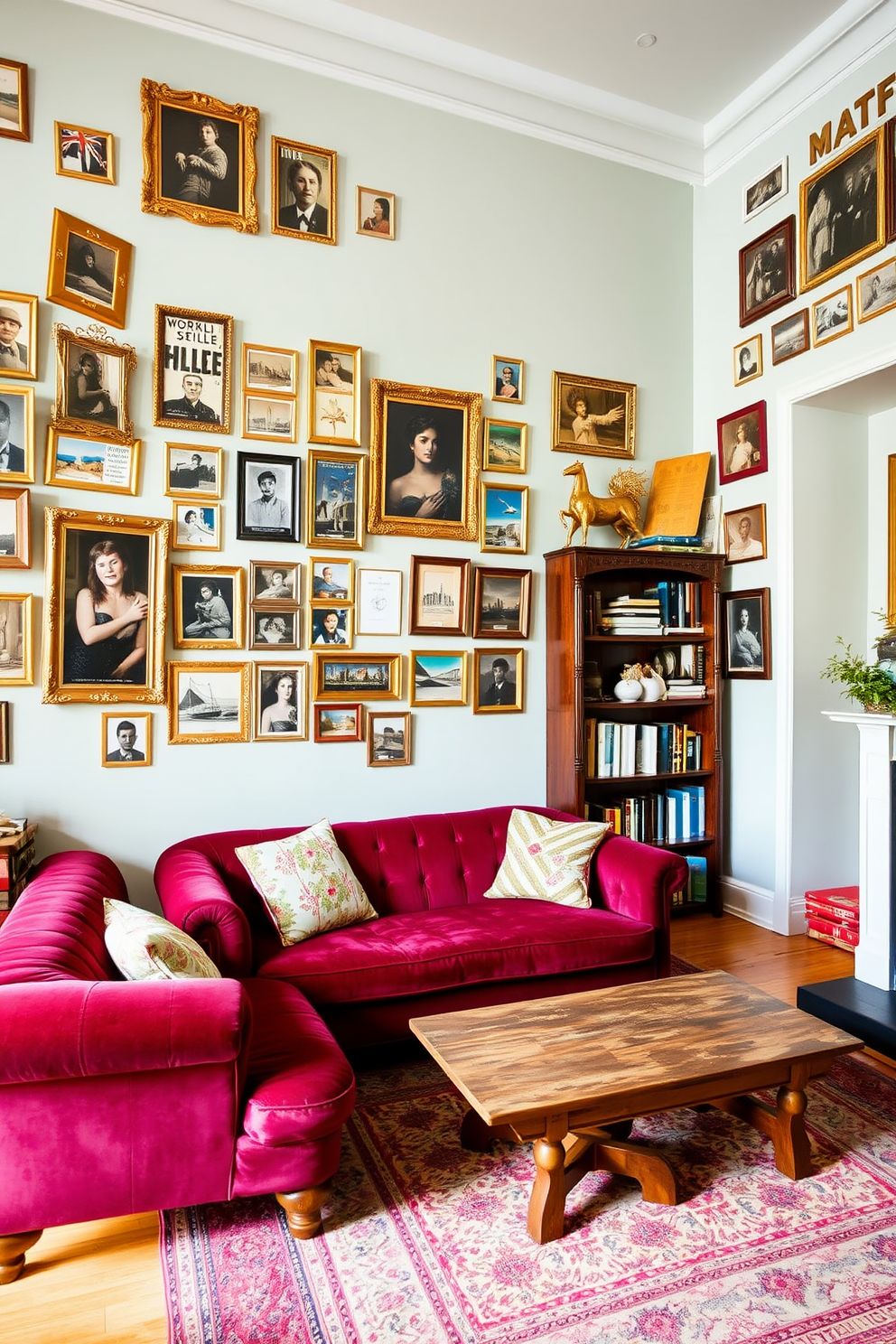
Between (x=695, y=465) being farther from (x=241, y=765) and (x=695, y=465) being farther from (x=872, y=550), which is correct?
(x=241, y=765)

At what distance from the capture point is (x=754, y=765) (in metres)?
4.91

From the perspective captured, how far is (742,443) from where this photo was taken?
4.93m

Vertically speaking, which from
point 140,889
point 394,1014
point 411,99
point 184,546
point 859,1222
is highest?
point 411,99

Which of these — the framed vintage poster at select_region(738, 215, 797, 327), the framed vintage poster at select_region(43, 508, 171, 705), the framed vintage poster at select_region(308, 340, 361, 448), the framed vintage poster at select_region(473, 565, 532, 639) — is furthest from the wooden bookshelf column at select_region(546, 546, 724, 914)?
the framed vintage poster at select_region(43, 508, 171, 705)

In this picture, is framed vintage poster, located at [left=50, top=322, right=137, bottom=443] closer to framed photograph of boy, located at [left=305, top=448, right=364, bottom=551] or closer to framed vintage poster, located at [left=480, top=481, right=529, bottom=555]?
framed photograph of boy, located at [left=305, top=448, right=364, bottom=551]

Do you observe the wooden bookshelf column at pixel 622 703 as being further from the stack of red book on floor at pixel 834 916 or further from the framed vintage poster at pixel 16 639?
the framed vintage poster at pixel 16 639

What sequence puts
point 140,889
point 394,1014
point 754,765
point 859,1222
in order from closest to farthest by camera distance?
point 859,1222
point 394,1014
point 140,889
point 754,765

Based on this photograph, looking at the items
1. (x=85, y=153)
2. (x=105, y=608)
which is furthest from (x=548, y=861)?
(x=85, y=153)

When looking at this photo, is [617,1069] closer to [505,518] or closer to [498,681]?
[498,681]

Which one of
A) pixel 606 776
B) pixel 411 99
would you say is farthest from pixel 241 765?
pixel 411 99

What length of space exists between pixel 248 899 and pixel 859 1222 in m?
2.36

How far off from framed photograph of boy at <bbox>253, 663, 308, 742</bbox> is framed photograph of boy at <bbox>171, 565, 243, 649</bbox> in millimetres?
215

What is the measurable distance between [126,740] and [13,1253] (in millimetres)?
2112

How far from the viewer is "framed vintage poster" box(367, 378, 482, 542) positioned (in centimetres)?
434
